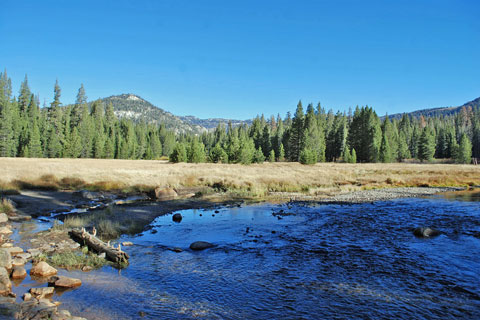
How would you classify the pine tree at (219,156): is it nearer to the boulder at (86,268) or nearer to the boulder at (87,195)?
the boulder at (87,195)

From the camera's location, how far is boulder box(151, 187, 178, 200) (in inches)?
997

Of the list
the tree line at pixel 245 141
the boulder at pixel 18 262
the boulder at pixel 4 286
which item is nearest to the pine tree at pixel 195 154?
the tree line at pixel 245 141

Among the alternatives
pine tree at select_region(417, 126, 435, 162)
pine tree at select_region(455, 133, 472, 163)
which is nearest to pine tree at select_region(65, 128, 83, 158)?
pine tree at select_region(417, 126, 435, 162)

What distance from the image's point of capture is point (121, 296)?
7.75 m

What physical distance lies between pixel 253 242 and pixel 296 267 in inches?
125

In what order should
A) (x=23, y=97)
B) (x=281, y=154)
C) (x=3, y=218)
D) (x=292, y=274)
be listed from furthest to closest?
(x=23, y=97) → (x=281, y=154) → (x=3, y=218) → (x=292, y=274)

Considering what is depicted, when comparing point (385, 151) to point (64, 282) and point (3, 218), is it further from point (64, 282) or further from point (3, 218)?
point (64, 282)

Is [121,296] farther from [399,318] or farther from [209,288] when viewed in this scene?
[399,318]

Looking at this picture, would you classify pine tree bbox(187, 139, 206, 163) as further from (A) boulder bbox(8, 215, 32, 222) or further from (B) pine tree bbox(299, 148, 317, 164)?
(A) boulder bbox(8, 215, 32, 222)

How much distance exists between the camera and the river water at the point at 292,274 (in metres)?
7.24

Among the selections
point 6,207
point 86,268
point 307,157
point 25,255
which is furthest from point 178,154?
point 86,268

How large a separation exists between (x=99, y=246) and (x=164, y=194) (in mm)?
14851

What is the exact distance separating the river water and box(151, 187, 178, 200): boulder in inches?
359

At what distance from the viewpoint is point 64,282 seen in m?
8.19
